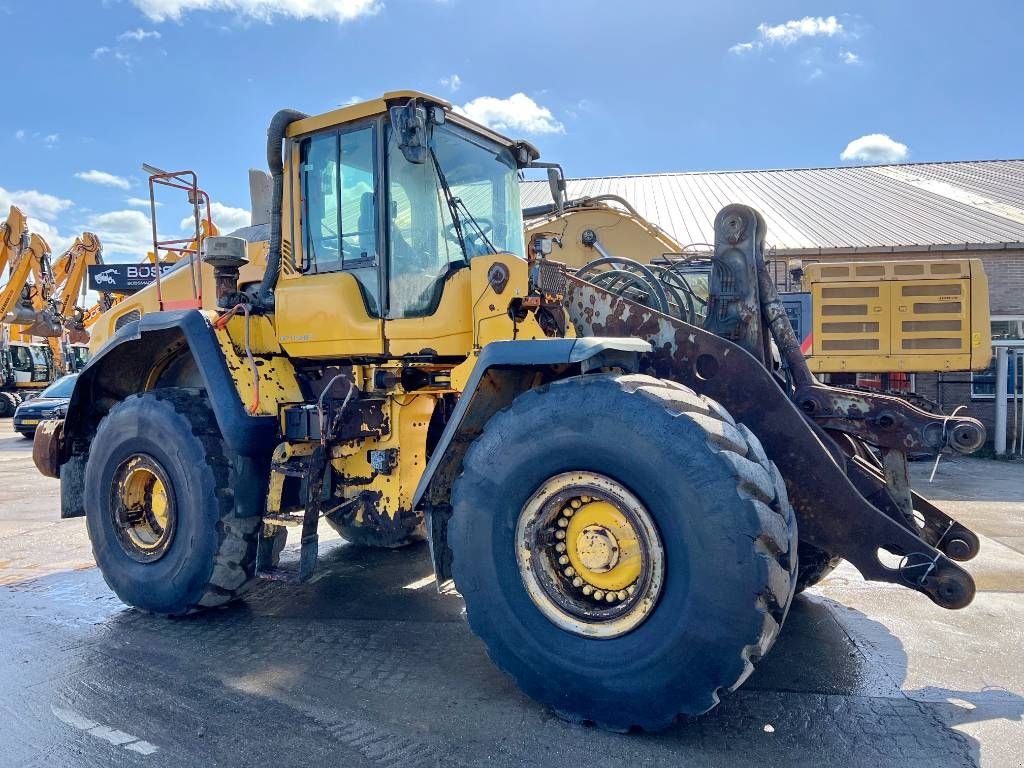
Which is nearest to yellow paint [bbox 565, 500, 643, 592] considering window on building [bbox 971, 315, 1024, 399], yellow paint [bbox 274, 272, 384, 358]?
yellow paint [bbox 274, 272, 384, 358]

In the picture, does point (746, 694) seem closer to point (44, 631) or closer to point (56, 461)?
point (44, 631)

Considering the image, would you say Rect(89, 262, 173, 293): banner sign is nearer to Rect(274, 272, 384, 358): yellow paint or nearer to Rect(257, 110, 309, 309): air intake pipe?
Rect(257, 110, 309, 309): air intake pipe

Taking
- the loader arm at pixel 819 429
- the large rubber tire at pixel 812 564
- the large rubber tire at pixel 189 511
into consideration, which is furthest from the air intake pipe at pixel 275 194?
the large rubber tire at pixel 812 564

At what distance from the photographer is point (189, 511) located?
444 centimetres

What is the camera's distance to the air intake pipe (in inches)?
182

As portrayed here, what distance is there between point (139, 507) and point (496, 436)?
115 inches

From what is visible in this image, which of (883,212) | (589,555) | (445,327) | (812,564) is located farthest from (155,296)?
(883,212)

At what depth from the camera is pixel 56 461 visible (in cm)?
543

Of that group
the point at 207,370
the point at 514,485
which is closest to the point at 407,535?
the point at 207,370

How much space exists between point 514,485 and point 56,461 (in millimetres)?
3981

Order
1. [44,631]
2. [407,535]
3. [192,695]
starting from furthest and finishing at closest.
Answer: [407,535] < [44,631] < [192,695]

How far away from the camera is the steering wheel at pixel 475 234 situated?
4367 mm

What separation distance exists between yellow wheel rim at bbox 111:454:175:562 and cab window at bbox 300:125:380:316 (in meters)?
1.70

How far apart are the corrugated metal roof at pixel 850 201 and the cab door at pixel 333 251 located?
10904 millimetres
